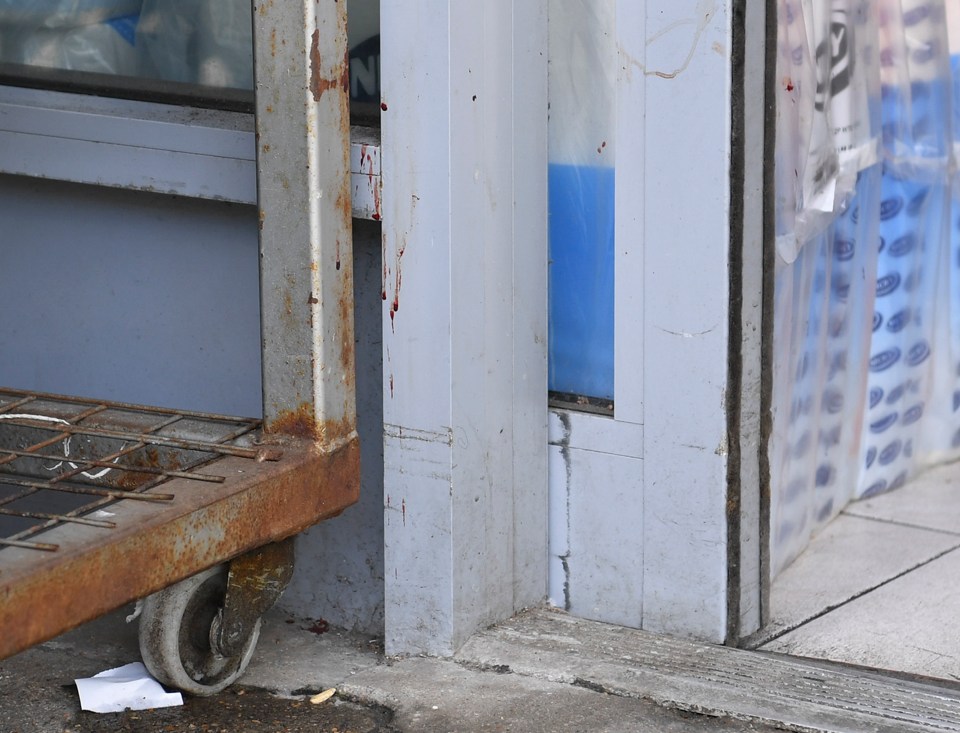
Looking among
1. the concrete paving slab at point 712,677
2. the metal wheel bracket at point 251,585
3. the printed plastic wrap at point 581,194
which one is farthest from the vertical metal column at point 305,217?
the concrete paving slab at point 712,677

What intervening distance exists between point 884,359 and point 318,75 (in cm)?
182

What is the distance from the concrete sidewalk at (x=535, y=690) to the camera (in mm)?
2484

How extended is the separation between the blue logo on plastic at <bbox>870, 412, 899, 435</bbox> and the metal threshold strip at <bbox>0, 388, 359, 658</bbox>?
63.6 inches

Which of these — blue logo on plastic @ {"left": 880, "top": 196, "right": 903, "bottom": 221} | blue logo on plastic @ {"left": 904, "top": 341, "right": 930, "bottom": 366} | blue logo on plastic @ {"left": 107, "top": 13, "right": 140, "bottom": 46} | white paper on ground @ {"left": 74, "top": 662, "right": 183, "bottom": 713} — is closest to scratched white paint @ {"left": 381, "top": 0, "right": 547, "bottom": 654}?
white paper on ground @ {"left": 74, "top": 662, "right": 183, "bottom": 713}

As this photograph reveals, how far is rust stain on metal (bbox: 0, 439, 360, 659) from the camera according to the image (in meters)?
1.86

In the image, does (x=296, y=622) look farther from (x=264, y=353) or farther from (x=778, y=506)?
(x=778, y=506)

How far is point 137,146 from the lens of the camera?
298cm

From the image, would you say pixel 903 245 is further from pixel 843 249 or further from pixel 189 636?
pixel 189 636

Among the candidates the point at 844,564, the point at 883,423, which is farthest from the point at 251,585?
the point at 883,423

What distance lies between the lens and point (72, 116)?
10.0ft

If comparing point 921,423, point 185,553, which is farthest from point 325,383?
point 921,423

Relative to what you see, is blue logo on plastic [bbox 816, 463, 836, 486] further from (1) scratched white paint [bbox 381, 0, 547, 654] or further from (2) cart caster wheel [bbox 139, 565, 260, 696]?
(2) cart caster wheel [bbox 139, 565, 260, 696]

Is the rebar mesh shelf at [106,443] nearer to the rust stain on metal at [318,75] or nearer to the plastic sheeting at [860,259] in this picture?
the rust stain on metal at [318,75]

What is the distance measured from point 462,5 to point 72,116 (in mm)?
993
